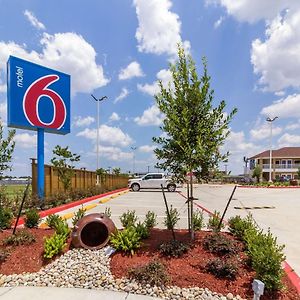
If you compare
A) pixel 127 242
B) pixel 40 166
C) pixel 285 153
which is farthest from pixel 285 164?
pixel 127 242

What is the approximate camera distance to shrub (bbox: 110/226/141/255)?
229 inches

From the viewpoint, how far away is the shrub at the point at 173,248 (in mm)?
5672

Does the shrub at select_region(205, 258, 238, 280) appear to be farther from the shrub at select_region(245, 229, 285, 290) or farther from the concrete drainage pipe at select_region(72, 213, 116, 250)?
the concrete drainage pipe at select_region(72, 213, 116, 250)

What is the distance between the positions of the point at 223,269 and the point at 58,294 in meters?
2.48

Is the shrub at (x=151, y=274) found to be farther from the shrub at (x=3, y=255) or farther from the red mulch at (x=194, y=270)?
the shrub at (x=3, y=255)

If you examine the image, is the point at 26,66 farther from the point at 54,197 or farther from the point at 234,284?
the point at 234,284

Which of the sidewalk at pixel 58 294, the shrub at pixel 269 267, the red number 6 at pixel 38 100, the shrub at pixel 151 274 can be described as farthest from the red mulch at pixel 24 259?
the red number 6 at pixel 38 100

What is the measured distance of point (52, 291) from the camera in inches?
191

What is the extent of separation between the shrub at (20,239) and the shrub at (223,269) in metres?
3.56

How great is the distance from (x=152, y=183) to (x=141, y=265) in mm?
29632

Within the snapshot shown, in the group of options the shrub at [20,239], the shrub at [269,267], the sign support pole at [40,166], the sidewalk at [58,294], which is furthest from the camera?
the sign support pole at [40,166]

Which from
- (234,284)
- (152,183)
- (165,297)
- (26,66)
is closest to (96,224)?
(165,297)

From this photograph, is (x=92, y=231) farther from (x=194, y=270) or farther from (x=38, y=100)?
(x=38, y=100)

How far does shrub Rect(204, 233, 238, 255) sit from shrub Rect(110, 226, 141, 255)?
127 cm
